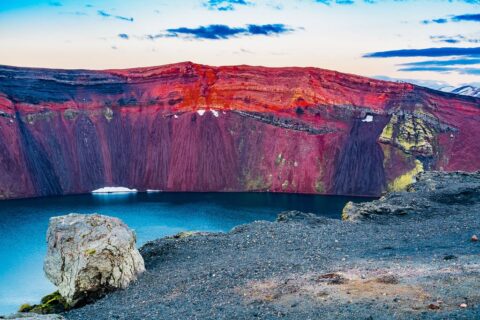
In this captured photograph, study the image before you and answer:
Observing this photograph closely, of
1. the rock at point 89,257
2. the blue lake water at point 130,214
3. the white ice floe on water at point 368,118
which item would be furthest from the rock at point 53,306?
the white ice floe on water at point 368,118

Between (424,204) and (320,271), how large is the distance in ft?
38.7

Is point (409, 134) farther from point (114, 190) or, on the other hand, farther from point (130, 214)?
point (130, 214)

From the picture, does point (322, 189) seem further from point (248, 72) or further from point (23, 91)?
point (23, 91)

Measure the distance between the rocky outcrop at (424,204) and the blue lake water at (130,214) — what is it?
A: 1414 cm

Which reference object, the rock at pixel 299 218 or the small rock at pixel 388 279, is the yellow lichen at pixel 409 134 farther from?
the small rock at pixel 388 279

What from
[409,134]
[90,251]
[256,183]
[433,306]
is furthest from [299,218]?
[409,134]

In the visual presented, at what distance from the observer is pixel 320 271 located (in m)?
18.1

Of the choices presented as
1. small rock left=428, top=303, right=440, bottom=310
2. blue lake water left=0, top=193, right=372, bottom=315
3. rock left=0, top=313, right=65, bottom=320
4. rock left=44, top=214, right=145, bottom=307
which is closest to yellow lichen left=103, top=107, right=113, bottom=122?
blue lake water left=0, top=193, right=372, bottom=315

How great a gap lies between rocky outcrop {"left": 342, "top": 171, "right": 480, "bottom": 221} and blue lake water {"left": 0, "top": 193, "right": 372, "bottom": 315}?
1414 centimetres

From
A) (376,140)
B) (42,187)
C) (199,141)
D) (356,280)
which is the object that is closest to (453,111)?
(376,140)

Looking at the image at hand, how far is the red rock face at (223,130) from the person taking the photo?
62.5m

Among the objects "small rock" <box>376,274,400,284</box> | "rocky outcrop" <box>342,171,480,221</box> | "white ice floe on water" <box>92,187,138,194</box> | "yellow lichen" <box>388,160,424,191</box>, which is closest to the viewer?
"small rock" <box>376,274,400,284</box>

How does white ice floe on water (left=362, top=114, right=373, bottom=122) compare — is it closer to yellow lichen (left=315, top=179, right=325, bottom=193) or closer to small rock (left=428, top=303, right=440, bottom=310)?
yellow lichen (left=315, top=179, right=325, bottom=193)

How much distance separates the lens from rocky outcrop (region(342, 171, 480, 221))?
88.5 ft
